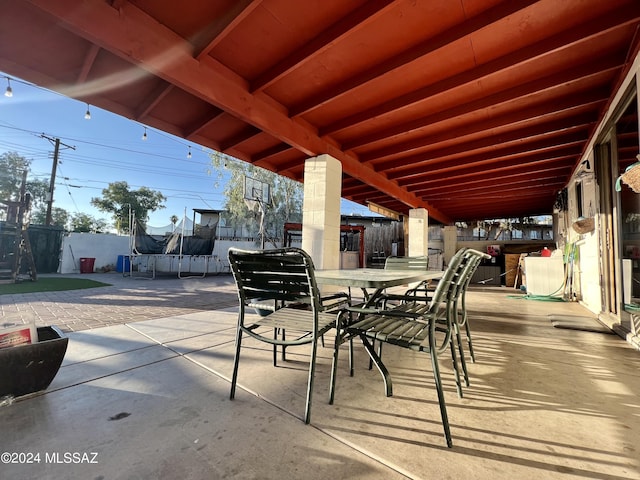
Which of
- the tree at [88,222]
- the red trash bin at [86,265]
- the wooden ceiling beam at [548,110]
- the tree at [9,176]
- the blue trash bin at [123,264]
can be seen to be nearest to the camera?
the wooden ceiling beam at [548,110]

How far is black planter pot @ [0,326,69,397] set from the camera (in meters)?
1.31

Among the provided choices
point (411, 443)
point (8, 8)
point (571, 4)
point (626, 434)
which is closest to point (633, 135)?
point (571, 4)

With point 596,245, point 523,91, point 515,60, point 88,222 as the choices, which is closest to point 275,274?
point 515,60

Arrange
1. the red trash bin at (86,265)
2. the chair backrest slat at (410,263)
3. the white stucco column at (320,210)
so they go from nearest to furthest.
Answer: the chair backrest slat at (410,263)
the white stucco column at (320,210)
the red trash bin at (86,265)

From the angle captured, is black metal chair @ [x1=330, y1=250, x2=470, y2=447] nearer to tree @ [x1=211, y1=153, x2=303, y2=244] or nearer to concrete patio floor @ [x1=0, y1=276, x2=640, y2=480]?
concrete patio floor @ [x1=0, y1=276, x2=640, y2=480]

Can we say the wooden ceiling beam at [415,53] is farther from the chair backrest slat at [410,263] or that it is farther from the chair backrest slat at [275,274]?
the chair backrest slat at [275,274]

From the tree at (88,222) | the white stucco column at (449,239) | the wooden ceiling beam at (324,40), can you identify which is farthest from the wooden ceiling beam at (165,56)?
the tree at (88,222)

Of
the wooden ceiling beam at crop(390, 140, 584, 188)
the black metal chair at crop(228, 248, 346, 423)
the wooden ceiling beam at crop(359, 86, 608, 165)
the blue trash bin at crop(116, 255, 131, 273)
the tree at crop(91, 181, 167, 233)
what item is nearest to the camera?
the black metal chair at crop(228, 248, 346, 423)

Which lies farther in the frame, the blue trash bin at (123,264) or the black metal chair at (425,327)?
the blue trash bin at (123,264)

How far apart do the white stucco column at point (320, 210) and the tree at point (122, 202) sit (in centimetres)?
1874

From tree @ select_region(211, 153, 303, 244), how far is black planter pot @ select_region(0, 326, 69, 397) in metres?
10.9

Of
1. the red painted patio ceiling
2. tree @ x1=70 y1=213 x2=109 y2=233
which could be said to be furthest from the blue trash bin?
tree @ x1=70 y1=213 x2=109 y2=233

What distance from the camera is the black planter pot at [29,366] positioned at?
131 cm

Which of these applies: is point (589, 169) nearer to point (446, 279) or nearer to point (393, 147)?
point (393, 147)
